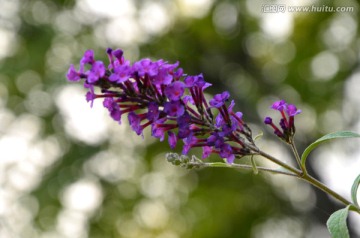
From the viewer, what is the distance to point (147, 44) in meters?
5.52

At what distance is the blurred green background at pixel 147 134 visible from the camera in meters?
5.09

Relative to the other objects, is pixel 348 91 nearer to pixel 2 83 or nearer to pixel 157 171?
pixel 157 171

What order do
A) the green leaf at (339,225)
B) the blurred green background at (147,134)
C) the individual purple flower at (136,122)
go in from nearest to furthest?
the green leaf at (339,225), the individual purple flower at (136,122), the blurred green background at (147,134)

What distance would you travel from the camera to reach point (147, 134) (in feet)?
19.0

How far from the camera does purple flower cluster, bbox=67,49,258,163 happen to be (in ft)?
2.69

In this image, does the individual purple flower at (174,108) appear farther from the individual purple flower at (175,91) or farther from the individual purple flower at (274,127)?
the individual purple flower at (274,127)

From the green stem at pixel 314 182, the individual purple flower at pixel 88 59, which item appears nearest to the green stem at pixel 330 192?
the green stem at pixel 314 182

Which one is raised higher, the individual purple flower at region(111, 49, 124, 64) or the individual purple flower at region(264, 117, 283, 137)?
the individual purple flower at region(111, 49, 124, 64)

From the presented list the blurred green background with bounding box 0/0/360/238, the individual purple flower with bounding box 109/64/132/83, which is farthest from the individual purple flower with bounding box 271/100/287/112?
the blurred green background with bounding box 0/0/360/238

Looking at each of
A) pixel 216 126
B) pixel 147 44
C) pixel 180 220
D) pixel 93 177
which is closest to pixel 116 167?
pixel 93 177

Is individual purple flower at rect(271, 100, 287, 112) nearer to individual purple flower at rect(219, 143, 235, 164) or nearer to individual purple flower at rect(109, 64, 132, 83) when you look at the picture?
individual purple flower at rect(219, 143, 235, 164)

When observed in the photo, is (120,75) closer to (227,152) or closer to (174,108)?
(174,108)

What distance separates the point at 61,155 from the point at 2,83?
106 centimetres

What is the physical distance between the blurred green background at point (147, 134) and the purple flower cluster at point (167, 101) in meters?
4.01
